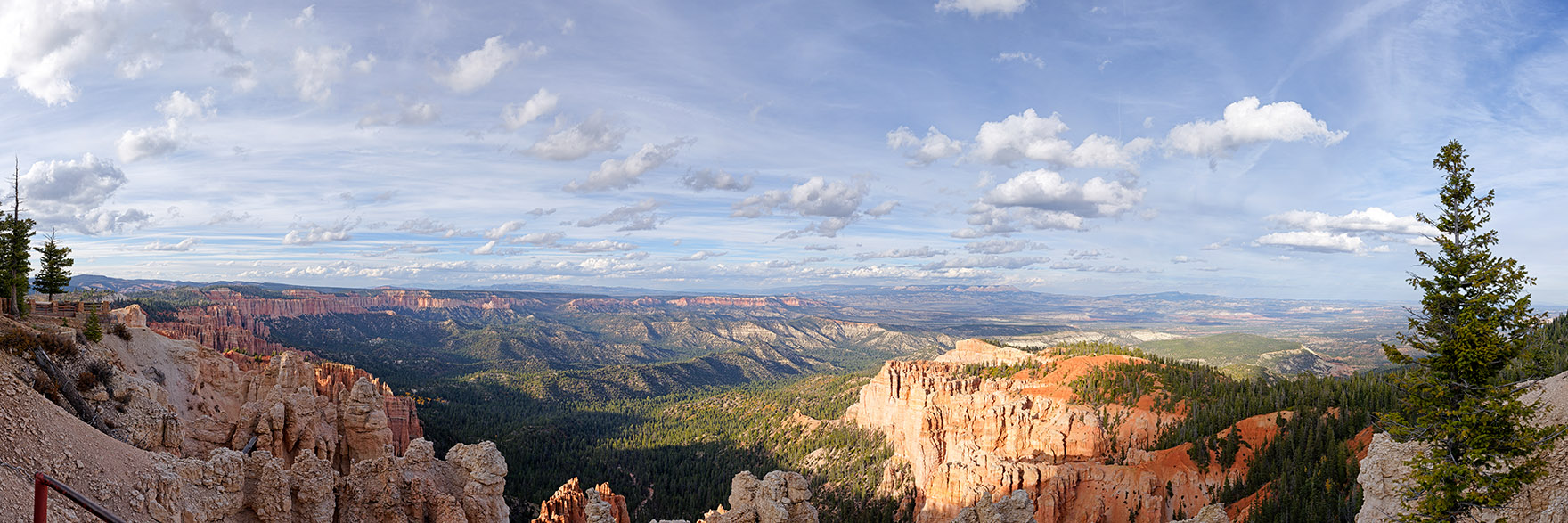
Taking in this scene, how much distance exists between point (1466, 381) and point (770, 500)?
19843 mm

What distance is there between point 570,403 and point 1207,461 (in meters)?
118

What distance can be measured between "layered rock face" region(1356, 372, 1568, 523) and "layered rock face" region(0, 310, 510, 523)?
1045 inches

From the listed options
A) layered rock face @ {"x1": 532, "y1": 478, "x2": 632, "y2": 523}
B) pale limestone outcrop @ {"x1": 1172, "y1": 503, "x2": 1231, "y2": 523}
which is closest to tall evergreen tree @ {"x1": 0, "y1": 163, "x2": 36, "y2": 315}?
layered rock face @ {"x1": 532, "y1": 478, "x2": 632, "y2": 523}

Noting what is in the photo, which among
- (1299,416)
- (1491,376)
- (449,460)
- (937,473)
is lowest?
(937,473)

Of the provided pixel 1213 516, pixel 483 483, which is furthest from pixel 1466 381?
pixel 483 483

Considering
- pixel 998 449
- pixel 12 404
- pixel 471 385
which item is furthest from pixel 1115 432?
pixel 471 385

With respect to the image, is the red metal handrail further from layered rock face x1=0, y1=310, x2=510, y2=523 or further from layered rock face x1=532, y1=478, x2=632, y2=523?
layered rock face x1=532, y1=478, x2=632, y2=523

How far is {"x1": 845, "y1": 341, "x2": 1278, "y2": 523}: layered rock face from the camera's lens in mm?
54406

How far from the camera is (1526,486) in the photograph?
17.7 meters

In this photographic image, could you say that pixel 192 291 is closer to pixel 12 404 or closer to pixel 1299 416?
pixel 12 404

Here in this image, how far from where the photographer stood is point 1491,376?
1867 centimetres

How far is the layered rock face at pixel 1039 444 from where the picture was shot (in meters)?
54.4

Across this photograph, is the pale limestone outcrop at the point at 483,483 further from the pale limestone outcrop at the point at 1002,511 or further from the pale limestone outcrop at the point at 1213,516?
the pale limestone outcrop at the point at 1213,516

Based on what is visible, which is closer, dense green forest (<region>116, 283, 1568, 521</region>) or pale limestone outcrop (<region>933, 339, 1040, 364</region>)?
dense green forest (<region>116, 283, 1568, 521</region>)
